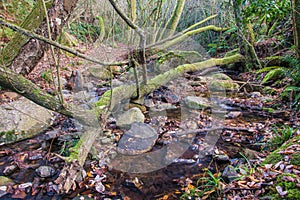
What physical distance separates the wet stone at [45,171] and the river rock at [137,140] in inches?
40.3

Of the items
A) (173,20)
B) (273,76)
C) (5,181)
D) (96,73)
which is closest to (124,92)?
(5,181)

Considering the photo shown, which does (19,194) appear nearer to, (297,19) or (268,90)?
(297,19)

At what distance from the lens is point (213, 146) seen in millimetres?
3643

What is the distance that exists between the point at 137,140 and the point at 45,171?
141cm

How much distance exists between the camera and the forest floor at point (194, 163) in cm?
207

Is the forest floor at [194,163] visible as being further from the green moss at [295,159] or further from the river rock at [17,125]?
the river rock at [17,125]

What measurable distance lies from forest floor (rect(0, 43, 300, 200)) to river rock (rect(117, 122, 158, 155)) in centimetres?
15

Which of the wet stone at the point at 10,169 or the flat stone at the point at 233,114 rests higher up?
the flat stone at the point at 233,114

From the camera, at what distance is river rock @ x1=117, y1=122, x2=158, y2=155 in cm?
358

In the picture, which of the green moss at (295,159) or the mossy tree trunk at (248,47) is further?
the mossy tree trunk at (248,47)

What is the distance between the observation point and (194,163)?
3225mm

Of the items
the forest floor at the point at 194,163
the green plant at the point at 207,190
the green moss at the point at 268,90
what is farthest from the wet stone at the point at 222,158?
the green moss at the point at 268,90

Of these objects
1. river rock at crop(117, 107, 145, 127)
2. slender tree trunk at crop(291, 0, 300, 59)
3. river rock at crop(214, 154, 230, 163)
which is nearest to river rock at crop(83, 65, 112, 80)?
river rock at crop(117, 107, 145, 127)

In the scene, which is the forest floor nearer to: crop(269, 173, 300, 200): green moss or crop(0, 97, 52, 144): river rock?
crop(269, 173, 300, 200): green moss
